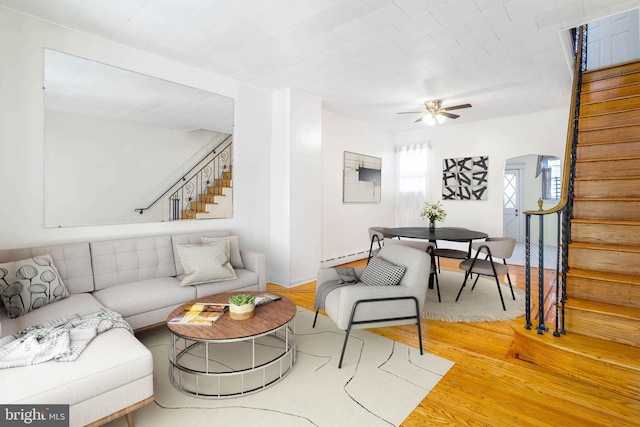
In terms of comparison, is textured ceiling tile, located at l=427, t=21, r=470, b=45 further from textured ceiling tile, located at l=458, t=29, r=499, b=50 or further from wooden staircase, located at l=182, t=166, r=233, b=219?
wooden staircase, located at l=182, t=166, r=233, b=219

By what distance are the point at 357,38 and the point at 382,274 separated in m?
2.25

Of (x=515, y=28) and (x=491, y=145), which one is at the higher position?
(x=515, y=28)

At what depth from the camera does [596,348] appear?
2168 millimetres

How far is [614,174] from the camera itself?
309cm

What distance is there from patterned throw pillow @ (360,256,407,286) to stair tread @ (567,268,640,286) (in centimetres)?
133

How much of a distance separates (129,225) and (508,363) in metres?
3.68

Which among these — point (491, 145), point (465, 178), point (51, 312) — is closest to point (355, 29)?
point (51, 312)

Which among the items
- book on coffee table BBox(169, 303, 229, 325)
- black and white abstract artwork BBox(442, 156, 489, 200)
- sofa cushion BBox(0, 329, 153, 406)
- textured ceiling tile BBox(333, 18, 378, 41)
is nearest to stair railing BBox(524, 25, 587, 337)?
textured ceiling tile BBox(333, 18, 378, 41)

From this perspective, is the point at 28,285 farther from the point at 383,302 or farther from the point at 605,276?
the point at 605,276

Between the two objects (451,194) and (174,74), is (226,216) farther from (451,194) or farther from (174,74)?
(451,194)

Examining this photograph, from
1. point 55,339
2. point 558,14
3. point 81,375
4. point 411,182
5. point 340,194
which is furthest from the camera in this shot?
point 411,182

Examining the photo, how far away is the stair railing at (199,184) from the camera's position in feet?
11.9

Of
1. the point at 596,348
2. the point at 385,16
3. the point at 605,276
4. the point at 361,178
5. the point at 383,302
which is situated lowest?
the point at 596,348

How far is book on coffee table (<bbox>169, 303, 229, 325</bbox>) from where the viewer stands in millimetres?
2221
